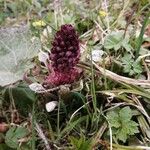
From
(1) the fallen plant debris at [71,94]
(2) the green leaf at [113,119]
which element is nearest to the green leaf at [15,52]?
(1) the fallen plant debris at [71,94]

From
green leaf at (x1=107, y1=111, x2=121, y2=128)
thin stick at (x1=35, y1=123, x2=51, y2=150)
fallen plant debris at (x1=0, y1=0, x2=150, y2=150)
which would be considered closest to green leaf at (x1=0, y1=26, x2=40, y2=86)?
fallen plant debris at (x1=0, y1=0, x2=150, y2=150)

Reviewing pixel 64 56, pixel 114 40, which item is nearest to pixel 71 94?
pixel 64 56

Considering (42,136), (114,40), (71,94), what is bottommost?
(42,136)

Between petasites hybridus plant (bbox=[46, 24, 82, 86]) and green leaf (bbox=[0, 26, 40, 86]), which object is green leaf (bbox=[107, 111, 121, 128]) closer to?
petasites hybridus plant (bbox=[46, 24, 82, 86])

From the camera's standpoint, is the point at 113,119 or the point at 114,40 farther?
the point at 114,40

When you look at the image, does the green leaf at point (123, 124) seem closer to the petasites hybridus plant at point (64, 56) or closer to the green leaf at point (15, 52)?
the petasites hybridus plant at point (64, 56)

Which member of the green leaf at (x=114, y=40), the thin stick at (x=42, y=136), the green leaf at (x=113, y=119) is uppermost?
the green leaf at (x=114, y=40)

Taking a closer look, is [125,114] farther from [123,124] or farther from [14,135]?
[14,135]
